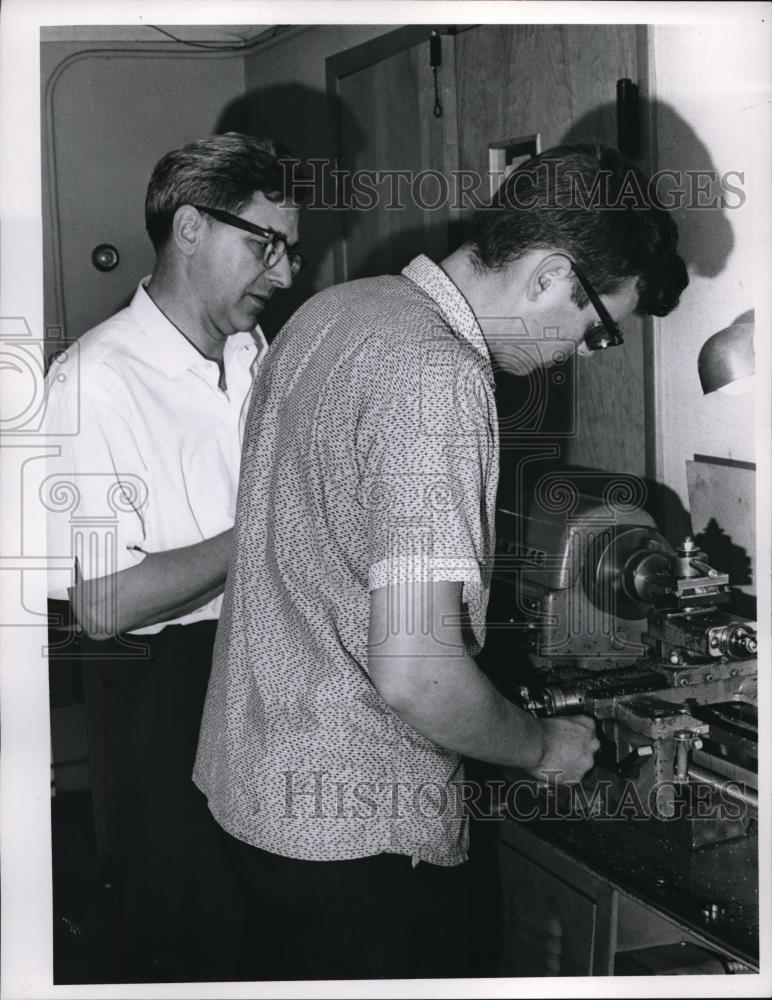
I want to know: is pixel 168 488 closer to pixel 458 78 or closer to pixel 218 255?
pixel 218 255

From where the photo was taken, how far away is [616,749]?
1.54 m

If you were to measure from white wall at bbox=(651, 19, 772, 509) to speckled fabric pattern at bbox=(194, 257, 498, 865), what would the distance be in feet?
2.40

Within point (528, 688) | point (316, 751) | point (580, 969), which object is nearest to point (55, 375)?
point (316, 751)

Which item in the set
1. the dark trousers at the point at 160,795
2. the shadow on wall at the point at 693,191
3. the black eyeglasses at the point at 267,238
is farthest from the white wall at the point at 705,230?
the dark trousers at the point at 160,795

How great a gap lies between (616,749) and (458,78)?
1.61 m

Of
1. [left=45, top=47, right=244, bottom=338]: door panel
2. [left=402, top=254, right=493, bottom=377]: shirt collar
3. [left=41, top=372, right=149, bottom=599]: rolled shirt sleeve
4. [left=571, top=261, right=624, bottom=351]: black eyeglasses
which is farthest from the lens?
[left=45, top=47, right=244, bottom=338]: door panel

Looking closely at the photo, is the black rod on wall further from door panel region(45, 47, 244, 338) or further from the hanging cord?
door panel region(45, 47, 244, 338)

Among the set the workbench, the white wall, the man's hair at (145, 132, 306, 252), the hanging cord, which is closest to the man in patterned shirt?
the workbench

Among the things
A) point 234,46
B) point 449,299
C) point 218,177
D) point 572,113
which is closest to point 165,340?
point 218,177

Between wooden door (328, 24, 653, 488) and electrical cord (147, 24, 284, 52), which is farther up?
electrical cord (147, 24, 284, 52)

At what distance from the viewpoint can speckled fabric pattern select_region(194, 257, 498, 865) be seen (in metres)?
1.18

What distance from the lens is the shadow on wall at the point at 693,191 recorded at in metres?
1.86

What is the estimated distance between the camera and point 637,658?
173cm

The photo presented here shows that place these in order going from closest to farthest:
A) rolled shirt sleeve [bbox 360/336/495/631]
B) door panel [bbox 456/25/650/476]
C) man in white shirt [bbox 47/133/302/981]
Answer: rolled shirt sleeve [bbox 360/336/495/631]
man in white shirt [bbox 47/133/302/981]
door panel [bbox 456/25/650/476]
